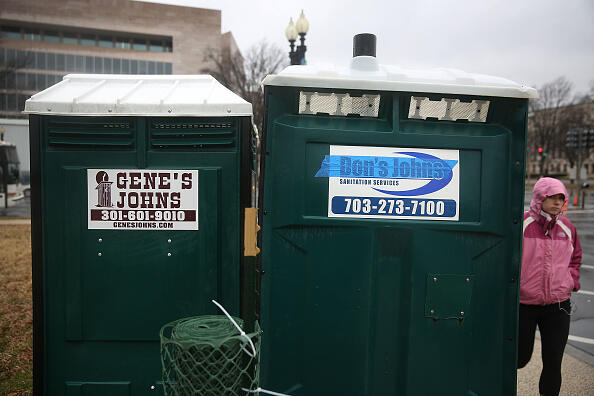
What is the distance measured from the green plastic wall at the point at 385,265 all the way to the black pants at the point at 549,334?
676 millimetres

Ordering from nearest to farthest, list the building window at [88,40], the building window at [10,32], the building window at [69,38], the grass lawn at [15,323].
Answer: the grass lawn at [15,323], the building window at [10,32], the building window at [69,38], the building window at [88,40]

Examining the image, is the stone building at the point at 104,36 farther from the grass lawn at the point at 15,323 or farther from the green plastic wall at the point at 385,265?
the green plastic wall at the point at 385,265

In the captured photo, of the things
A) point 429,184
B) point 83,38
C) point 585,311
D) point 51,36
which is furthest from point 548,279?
point 51,36

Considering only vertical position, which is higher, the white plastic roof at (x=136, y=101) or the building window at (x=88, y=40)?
the building window at (x=88, y=40)

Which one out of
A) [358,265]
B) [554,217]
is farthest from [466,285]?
[554,217]

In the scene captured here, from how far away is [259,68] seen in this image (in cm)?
2202

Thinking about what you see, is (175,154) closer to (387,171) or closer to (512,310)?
(387,171)

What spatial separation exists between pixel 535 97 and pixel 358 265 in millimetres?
1379

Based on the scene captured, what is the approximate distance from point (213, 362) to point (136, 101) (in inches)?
62.8

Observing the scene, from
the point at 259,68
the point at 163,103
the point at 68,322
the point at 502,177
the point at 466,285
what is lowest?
the point at 68,322

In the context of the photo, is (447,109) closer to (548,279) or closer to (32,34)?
(548,279)

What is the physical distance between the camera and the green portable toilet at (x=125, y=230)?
8.48 ft

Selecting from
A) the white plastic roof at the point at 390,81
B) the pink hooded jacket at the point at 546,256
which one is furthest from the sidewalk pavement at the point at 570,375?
the white plastic roof at the point at 390,81

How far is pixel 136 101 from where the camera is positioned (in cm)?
255
